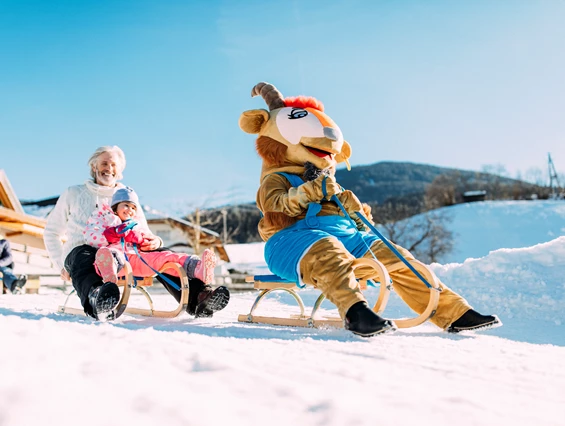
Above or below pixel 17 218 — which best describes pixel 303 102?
above

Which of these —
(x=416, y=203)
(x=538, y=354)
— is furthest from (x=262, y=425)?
(x=416, y=203)

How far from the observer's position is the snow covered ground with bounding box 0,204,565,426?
1083 mm

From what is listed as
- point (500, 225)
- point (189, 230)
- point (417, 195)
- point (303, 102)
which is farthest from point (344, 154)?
point (417, 195)

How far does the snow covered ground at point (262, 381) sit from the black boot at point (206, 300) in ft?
3.15

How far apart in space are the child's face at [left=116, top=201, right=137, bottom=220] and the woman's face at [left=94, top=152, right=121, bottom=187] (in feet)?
1.21

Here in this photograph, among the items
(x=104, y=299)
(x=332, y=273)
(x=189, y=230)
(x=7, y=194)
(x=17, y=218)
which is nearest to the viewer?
(x=332, y=273)

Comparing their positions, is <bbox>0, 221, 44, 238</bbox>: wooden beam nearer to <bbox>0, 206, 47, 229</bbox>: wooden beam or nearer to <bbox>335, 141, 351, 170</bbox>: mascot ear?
<bbox>0, 206, 47, 229</bbox>: wooden beam

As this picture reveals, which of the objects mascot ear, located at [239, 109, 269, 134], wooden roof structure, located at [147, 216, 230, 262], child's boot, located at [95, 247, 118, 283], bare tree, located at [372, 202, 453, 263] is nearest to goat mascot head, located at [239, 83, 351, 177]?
mascot ear, located at [239, 109, 269, 134]

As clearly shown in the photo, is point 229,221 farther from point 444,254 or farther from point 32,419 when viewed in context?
point 32,419

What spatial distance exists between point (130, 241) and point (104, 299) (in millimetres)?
675

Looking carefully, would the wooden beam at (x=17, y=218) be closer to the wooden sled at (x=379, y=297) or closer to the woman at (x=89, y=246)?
the woman at (x=89, y=246)

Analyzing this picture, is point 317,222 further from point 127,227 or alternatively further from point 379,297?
point 127,227

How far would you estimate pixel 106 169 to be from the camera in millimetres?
3742

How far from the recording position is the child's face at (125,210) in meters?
3.44
